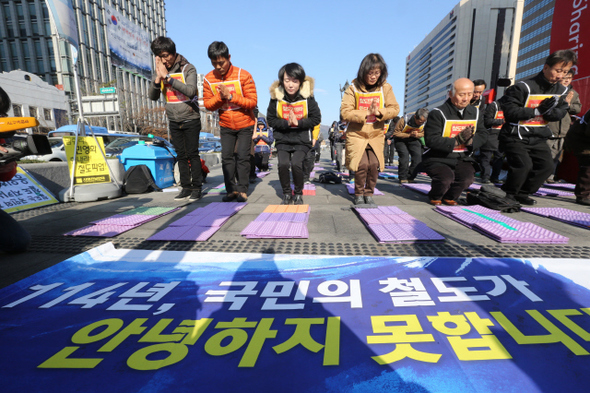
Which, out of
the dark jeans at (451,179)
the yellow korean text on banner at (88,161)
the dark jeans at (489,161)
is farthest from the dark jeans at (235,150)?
the dark jeans at (489,161)

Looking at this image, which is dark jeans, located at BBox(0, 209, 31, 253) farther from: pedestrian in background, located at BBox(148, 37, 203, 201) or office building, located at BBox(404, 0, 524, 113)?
office building, located at BBox(404, 0, 524, 113)

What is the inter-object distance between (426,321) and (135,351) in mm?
1265

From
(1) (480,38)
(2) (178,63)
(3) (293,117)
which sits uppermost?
(1) (480,38)

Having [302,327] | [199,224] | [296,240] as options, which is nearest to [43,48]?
[199,224]

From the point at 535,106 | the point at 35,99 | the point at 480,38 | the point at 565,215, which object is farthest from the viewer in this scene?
the point at 480,38

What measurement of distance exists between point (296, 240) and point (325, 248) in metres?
0.32

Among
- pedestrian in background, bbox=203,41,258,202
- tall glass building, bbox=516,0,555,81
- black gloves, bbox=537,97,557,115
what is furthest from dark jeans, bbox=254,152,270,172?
tall glass building, bbox=516,0,555,81

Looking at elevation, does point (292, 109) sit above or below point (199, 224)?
above

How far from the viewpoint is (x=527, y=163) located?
391cm

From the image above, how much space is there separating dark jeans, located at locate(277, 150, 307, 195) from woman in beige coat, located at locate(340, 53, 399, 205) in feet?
2.20

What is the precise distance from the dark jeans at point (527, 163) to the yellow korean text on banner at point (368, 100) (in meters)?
1.84

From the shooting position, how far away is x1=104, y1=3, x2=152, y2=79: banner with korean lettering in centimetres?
4562

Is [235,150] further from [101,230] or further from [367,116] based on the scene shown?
[101,230]

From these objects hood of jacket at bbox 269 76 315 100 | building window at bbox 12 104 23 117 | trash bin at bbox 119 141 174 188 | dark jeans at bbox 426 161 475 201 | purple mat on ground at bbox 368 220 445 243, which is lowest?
purple mat on ground at bbox 368 220 445 243
